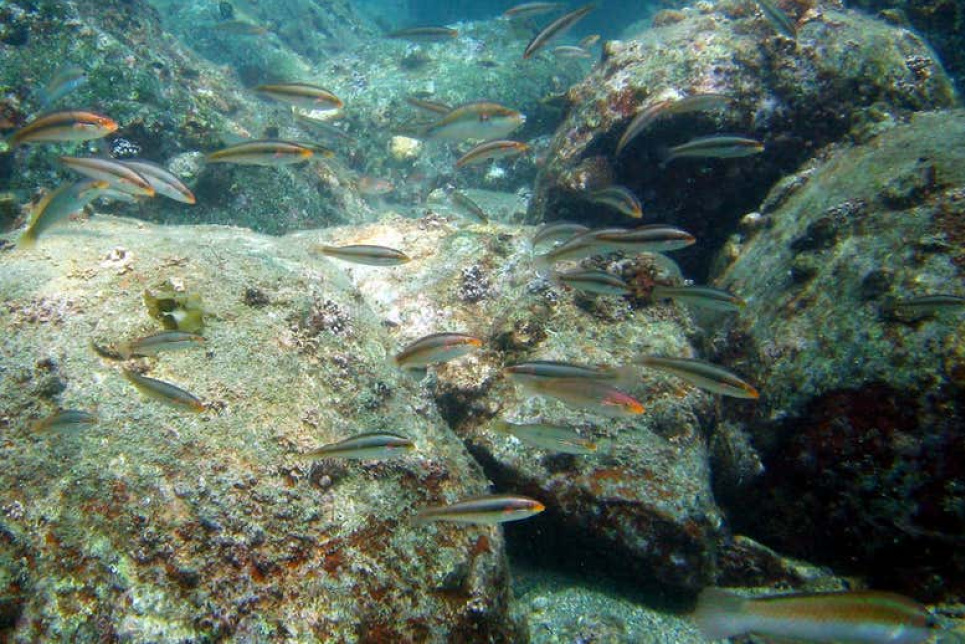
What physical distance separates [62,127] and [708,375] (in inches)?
211

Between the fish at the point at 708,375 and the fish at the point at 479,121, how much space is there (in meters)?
2.97

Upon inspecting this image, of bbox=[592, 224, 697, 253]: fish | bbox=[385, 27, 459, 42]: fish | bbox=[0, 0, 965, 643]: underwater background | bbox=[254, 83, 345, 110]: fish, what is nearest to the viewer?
bbox=[0, 0, 965, 643]: underwater background

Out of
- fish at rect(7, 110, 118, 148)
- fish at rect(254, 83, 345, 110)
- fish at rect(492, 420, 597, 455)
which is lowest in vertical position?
fish at rect(492, 420, 597, 455)

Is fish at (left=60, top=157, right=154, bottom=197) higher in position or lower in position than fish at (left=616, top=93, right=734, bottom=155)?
lower

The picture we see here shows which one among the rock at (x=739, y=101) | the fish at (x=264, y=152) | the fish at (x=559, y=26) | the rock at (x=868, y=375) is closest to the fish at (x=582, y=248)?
the rock at (x=868, y=375)

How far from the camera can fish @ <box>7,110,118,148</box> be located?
147 inches

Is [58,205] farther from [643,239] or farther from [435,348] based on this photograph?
[643,239]

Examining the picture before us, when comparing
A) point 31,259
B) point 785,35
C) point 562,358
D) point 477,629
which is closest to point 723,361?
point 562,358

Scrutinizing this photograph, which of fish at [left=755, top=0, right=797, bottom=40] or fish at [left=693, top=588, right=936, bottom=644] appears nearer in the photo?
fish at [left=693, top=588, right=936, bottom=644]

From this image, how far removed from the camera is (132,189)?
377cm

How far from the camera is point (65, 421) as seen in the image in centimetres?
241

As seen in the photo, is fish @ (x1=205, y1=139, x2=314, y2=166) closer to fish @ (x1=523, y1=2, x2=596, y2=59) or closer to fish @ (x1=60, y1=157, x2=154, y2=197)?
fish @ (x1=60, y1=157, x2=154, y2=197)

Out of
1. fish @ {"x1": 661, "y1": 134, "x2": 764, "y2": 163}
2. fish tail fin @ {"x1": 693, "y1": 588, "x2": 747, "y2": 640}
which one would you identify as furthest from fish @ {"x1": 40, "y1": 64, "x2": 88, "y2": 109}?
fish tail fin @ {"x1": 693, "y1": 588, "x2": 747, "y2": 640}

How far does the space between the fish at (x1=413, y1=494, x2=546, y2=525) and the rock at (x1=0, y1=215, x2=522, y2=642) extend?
0.25m
